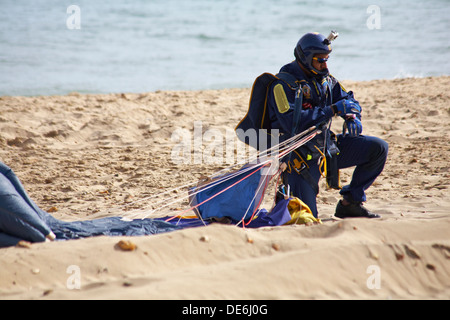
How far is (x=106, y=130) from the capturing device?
23.0 feet

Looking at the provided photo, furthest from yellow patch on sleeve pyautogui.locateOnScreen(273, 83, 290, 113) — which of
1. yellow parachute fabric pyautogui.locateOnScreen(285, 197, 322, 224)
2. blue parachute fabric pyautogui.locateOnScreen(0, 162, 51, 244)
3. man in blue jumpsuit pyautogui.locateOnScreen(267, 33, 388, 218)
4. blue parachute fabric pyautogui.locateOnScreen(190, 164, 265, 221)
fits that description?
blue parachute fabric pyautogui.locateOnScreen(0, 162, 51, 244)

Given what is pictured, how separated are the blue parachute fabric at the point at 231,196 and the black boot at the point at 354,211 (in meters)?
0.84

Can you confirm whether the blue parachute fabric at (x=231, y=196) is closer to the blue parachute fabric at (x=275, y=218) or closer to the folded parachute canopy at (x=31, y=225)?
the blue parachute fabric at (x=275, y=218)

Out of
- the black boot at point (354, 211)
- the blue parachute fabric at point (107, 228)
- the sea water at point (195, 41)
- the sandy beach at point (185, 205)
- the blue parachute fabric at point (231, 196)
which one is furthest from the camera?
the sea water at point (195, 41)

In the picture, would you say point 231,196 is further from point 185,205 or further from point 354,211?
point 354,211

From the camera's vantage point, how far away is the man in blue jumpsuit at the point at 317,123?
14.1ft

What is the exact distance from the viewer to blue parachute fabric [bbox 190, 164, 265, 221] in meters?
4.20

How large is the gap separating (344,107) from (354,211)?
907 mm

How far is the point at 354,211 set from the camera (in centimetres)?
448

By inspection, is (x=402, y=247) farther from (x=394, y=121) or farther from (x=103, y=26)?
(x=103, y=26)

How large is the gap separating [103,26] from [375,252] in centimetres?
1483

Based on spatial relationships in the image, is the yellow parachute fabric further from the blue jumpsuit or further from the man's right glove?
the man's right glove

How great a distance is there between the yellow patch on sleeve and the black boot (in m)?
1.03

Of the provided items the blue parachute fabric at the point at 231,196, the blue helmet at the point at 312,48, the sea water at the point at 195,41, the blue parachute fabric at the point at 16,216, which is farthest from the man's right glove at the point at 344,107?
the sea water at the point at 195,41
